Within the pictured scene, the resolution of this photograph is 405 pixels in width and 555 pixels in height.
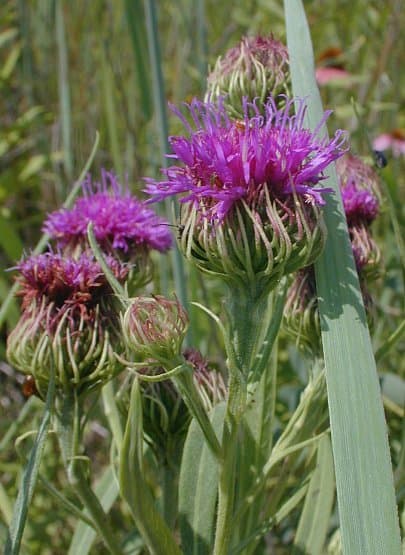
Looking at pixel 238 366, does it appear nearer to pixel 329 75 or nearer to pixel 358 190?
pixel 358 190

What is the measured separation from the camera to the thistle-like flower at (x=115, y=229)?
4.81 feet

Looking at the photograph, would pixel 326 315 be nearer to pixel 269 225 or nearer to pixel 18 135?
pixel 269 225

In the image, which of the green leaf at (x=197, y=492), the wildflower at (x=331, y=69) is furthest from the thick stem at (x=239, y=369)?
the wildflower at (x=331, y=69)

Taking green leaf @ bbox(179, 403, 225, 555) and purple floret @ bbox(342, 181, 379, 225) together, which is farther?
purple floret @ bbox(342, 181, 379, 225)

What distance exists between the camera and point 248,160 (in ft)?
3.10

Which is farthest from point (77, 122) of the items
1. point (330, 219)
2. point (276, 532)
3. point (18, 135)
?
point (330, 219)

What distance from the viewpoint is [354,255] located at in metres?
1.27

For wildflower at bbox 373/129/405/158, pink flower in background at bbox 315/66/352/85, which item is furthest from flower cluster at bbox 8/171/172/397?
wildflower at bbox 373/129/405/158

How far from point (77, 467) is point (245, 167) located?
542 millimetres

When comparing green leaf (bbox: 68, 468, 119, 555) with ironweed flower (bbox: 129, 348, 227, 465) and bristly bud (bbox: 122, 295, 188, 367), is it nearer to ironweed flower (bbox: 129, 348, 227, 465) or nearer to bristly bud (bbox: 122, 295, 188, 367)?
ironweed flower (bbox: 129, 348, 227, 465)

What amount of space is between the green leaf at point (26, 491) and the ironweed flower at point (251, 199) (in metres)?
0.29

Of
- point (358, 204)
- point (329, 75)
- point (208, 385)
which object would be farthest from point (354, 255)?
point (329, 75)

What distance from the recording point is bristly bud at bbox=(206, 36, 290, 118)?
1.34 m

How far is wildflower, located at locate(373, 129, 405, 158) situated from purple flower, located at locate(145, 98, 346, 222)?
5.43ft
